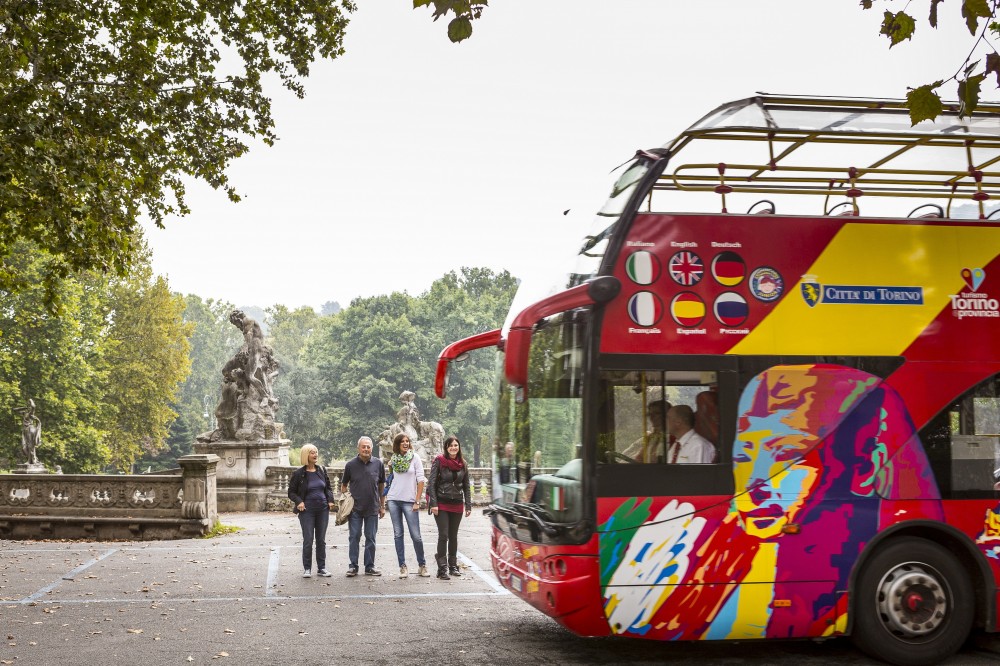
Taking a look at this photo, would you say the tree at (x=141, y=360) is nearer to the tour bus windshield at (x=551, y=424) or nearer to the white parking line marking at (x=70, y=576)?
the white parking line marking at (x=70, y=576)

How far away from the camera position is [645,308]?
24.5 feet

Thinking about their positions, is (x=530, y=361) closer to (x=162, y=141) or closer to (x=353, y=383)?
(x=162, y=141)

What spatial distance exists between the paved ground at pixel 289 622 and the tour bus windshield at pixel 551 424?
4.33 ft

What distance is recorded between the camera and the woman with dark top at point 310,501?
12.2 meters

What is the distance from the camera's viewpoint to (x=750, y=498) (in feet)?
24.1

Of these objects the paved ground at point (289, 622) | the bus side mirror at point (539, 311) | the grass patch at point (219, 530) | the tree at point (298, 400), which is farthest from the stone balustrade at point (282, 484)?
the tree at point (298, 400)

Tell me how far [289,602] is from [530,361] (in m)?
4.45

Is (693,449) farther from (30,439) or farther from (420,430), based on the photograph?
(30,439)

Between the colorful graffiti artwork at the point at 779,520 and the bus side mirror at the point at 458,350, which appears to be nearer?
the colorful graffiti artwork at the point at 779,520

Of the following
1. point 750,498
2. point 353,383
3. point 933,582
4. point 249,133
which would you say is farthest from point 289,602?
point 353,383

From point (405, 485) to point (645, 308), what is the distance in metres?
5.70

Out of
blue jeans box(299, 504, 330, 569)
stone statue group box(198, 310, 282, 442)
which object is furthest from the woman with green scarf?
stone statue group box(198, 310, 282, 442)

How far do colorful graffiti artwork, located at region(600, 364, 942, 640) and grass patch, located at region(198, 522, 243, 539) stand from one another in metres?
12.9

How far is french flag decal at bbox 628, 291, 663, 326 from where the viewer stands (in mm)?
7438
